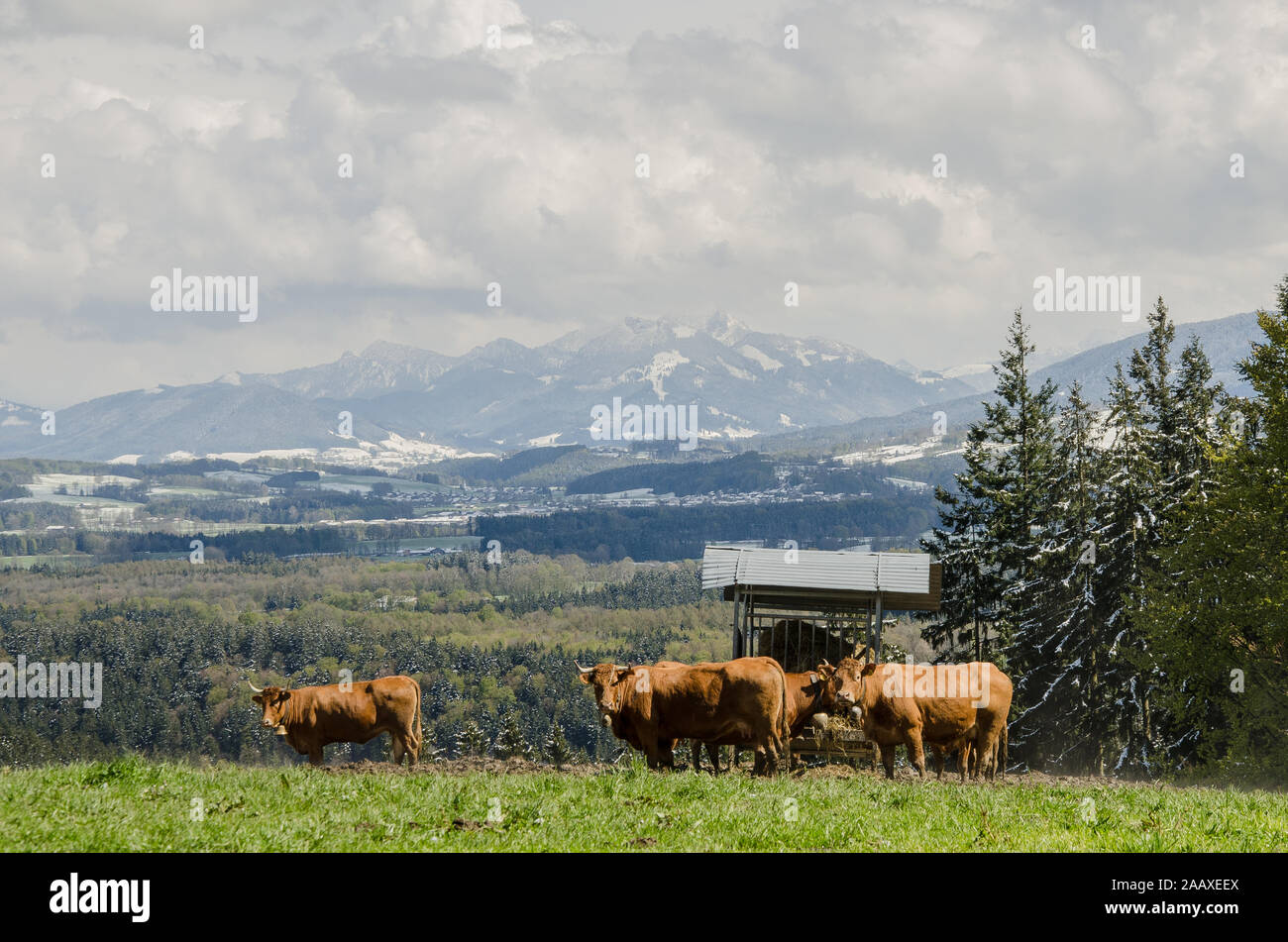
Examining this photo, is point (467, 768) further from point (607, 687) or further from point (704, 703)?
point (704, 703)

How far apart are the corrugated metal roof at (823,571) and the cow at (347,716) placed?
686 cm

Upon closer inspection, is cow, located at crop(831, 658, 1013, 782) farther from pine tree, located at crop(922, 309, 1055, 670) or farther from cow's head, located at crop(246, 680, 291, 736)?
pine tree, located at crop(922, 309, 1055, 670)

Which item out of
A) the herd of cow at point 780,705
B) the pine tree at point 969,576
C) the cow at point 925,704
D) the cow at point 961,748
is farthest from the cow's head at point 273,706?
the pine tree at point 969,576

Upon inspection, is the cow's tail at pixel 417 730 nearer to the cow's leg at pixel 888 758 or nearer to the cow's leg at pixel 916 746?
the cow's leg at pixel 888 758

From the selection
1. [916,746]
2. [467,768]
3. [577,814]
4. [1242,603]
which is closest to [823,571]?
[916,746]

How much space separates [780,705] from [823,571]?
153 inches

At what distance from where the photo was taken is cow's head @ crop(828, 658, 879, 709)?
62.5 feet

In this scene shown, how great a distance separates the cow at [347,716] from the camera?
2227cm

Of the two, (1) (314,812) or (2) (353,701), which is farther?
(2) (353,701)
